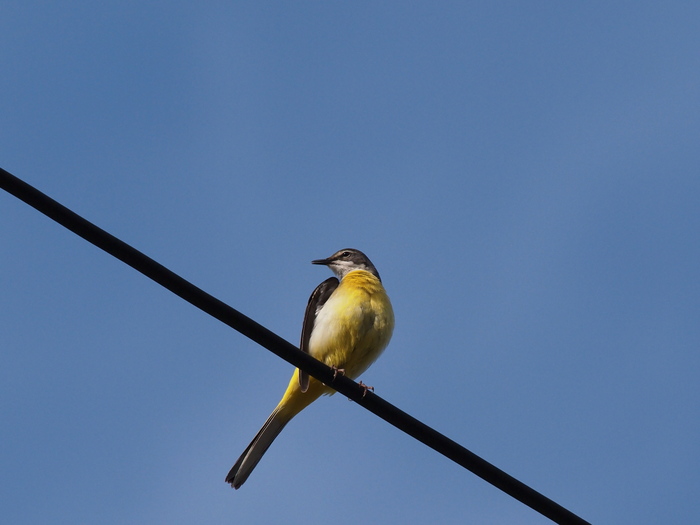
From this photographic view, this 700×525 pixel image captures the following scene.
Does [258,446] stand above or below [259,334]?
above

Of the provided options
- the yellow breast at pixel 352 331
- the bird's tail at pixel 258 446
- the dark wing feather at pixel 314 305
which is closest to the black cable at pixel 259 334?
the yellow breast at pixel 352 331

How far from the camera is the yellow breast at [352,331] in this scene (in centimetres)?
708

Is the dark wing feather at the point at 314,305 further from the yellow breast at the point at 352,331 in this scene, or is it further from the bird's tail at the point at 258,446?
the bird's tail at the point at 258,446

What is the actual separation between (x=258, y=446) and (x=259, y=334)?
3757 mm

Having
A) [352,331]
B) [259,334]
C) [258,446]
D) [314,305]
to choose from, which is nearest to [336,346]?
[352,331]

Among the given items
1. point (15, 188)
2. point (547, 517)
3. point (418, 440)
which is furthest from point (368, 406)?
point (15, 188)

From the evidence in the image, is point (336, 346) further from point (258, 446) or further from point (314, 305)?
point (258, 446)

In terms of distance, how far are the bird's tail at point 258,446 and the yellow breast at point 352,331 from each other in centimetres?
66

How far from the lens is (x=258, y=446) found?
722 cm

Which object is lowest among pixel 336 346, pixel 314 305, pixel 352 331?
pixel 336 346

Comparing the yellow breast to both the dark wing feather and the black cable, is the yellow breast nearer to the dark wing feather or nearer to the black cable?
the dark wing feather

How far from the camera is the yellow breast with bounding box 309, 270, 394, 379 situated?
7.08 metres

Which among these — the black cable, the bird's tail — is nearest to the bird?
the bird's tail

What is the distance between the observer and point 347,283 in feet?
25.6
